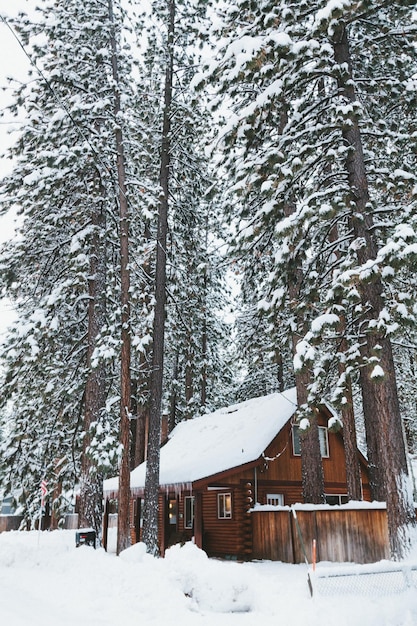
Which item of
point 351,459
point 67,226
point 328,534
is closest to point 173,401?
point 67,226

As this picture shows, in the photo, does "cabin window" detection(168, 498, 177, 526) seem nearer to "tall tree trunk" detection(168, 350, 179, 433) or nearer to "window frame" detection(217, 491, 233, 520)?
"window frame" detection(217, 491, 233, 520)

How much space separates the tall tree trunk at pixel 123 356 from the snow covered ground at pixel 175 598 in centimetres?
224

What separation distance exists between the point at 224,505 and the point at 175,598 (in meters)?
12.7

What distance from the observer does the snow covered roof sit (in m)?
18.1

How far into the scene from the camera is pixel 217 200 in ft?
58.5

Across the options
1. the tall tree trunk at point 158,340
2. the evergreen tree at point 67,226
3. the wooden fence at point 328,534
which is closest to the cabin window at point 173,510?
the evergreen tree at point 67,226

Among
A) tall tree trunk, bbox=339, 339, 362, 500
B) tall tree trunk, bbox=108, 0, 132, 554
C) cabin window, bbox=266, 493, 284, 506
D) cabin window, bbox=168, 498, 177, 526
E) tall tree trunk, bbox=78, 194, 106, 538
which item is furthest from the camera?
cabin window, bbox=168, 498, 177, 526

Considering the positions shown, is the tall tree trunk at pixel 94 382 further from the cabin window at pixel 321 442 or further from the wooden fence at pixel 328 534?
the cabin window at pixel 321 442

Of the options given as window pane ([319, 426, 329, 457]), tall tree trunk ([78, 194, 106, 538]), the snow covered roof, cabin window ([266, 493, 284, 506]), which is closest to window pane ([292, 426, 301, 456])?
the snow covered roof

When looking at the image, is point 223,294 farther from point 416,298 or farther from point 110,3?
point 416,298

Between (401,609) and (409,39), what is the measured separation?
37.8ft

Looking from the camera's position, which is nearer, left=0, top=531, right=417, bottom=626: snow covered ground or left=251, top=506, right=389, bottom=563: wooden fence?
left=0, top=531, right=417, bottom=626: snow covered ground

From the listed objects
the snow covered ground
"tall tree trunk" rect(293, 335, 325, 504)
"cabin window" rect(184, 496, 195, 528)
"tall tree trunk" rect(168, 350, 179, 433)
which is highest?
"tall tree trunk" rect(168, 350, 179, 433)

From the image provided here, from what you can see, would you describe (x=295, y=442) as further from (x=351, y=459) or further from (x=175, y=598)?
(x=175, y=598)
